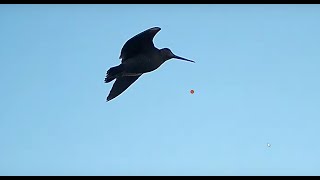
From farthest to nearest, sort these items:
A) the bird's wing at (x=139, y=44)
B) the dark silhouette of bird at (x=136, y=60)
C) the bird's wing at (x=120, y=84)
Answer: the bird's wing at (x=120, y=84) < the dark silhouette of bird at (x=136, y=60) < the bird's wing at (x=139, y=44)

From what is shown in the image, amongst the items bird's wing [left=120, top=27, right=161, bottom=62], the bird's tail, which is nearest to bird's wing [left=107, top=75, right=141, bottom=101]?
bird's wing [left=120, top=27, right=161, bottom=62]

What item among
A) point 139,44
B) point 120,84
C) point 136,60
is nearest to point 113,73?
point 136,60

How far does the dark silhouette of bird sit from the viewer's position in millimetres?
14938

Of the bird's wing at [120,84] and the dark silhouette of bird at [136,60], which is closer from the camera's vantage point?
the dark silhouette of bird at [136,60]

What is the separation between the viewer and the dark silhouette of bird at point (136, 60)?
588 inches

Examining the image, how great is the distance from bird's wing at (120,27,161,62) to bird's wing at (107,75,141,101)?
698mm

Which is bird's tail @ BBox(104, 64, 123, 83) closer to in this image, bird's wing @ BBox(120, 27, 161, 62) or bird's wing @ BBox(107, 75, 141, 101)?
bird's wing @ BBox(120, 27, 161, 62)

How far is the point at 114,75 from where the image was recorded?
49.0ft

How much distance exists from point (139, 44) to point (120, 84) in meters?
1.16

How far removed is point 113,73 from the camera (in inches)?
587

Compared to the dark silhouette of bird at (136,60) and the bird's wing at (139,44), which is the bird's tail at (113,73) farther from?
the bird's wing at (139,44)

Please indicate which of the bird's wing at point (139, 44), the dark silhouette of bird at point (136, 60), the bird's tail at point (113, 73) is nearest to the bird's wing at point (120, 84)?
the dark silhouette of bird at point (136, 60)
